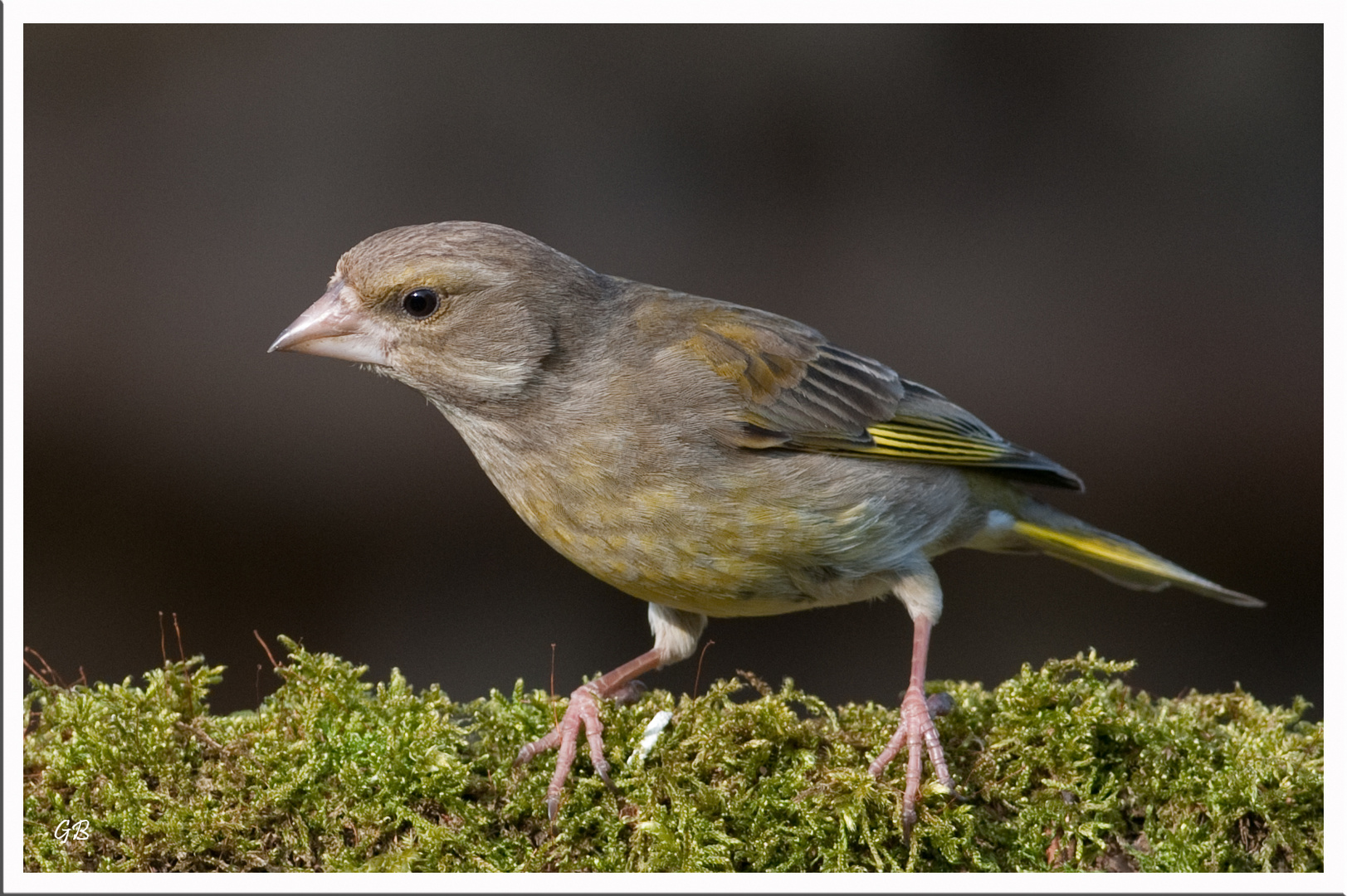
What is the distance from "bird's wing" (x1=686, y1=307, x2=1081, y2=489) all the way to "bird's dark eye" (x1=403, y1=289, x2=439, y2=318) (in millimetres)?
853

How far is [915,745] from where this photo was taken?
3.44 metres

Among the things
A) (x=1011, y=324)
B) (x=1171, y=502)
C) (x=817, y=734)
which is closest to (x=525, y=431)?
(x=817, y=734)

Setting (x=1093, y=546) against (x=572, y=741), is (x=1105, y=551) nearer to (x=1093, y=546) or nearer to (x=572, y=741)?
(x=1093, y=546)

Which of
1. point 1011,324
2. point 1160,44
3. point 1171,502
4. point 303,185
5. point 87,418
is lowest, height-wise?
point 1171,502

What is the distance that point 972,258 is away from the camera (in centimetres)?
785

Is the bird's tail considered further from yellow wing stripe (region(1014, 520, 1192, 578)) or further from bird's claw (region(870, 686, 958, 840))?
bird's claw (region(870, 686, 958, 840))

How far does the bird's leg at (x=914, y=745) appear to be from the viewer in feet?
10.7

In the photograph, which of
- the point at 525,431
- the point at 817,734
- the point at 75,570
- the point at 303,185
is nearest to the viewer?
the point at 817,734

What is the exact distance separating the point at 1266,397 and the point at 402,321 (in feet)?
19.6

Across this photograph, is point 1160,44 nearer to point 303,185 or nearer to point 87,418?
point 303,185

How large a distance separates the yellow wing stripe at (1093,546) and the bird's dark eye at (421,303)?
2.35 m

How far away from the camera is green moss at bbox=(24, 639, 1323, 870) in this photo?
3.16 metres

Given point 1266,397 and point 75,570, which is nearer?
point 75,570

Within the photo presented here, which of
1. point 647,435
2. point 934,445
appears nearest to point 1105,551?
point 934,445
